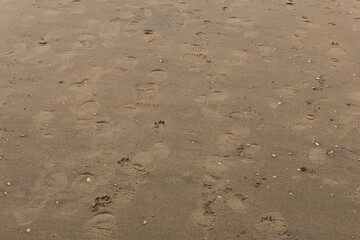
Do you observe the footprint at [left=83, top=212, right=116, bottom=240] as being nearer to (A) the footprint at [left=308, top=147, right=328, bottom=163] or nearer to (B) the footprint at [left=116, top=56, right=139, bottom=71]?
(A) the footprint at [left=308, top=147, right=328, bottom=163]

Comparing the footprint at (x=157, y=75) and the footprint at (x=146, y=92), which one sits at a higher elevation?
the footprint at (x=157, y=75)

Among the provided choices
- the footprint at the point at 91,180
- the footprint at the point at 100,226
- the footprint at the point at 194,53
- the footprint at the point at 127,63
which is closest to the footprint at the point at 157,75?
the footprint at the point at 127,63

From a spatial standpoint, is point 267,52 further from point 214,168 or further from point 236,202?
point 236,202

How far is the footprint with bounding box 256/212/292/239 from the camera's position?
3.96 m

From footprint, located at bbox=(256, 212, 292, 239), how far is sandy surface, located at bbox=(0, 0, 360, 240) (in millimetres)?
14

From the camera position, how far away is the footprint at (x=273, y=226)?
156 inches

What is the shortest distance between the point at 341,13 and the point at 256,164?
4.61m

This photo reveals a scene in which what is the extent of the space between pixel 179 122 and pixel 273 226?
5.90ft

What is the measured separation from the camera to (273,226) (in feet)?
13.3

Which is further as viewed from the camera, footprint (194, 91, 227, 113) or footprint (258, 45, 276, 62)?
footprint (258, 45, 276, 62)

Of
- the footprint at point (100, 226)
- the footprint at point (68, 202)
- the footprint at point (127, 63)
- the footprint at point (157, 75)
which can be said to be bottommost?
the footprint at point (100, 226)

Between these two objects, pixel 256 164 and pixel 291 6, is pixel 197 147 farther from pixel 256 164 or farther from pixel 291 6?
pixel 291 6

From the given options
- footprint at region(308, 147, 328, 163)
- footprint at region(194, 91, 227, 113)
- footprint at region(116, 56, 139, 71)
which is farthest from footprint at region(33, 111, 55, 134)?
footprint at region(308, 147, 328, 163)

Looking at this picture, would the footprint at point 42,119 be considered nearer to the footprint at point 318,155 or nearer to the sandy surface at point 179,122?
the sandy surface at point 179,122
